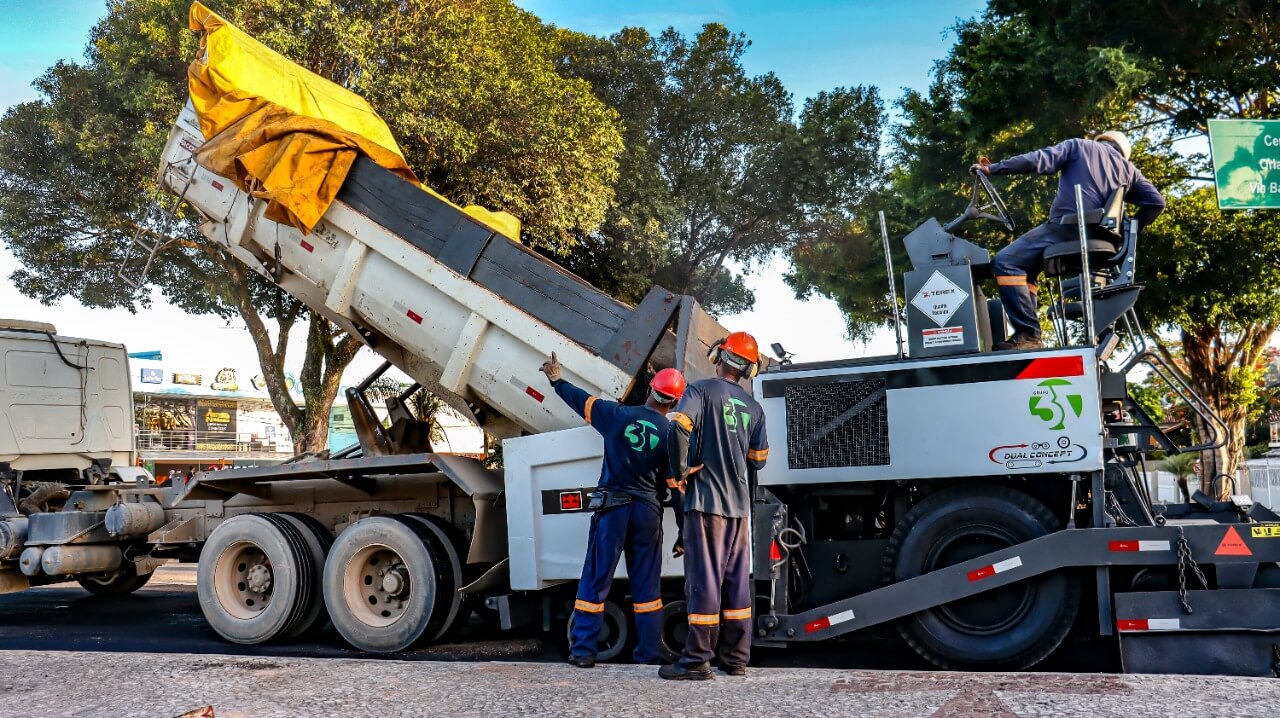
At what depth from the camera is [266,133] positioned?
7.04m

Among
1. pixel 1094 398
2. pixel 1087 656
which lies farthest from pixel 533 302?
pixel 1087 656

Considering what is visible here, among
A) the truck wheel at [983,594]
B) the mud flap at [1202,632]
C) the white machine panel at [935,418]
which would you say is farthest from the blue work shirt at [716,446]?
the mud flap at [1202,632]

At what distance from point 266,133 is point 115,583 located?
19.0 ft

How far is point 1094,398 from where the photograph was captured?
Answer: 5.23 meters

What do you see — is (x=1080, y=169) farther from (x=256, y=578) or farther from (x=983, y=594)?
(x=256, y=578)

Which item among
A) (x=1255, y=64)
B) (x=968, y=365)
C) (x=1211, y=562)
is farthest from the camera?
(x=1255, y=64)

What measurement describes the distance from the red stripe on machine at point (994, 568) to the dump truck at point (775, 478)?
1 cm

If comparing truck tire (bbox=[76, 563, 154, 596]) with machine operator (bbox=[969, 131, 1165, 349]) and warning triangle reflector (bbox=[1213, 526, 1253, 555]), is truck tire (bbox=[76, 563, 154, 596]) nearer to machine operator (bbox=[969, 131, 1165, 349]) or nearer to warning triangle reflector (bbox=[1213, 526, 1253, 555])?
machine operator (bbox=[969, 131, 1165, 349])

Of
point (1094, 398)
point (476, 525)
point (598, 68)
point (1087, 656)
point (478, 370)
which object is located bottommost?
point (1087, 656)

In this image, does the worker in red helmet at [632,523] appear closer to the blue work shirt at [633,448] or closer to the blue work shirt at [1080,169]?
the blue work shirt at [633,448]

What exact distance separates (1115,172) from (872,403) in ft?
6.16

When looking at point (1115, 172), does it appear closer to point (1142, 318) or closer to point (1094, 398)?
point (1094, 398)

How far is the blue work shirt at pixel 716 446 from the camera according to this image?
5305 mm

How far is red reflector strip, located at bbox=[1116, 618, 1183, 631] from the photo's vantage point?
507 centimetres
